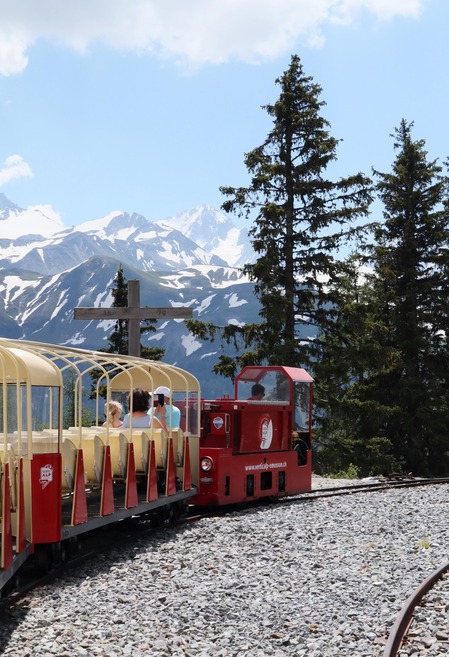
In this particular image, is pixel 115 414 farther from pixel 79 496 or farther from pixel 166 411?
pixel 79 496

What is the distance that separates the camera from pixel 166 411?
46.9 ft

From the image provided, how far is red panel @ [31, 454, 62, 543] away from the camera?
9531 millimetres

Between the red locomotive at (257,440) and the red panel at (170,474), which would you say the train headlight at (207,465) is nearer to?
the red locomotive at (257,440)

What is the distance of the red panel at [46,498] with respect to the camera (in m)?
9.53

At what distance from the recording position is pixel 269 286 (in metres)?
32.3

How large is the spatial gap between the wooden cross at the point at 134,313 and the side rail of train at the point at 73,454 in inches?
143

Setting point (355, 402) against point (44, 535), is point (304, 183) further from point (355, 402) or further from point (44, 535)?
point (44, 535)

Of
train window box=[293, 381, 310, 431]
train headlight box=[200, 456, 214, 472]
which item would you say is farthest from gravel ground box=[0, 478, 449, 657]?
train window box=[293, 381, 310, 431]

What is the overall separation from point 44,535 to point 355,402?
24379 mm

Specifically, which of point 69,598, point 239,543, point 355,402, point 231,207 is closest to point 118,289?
point 231,207

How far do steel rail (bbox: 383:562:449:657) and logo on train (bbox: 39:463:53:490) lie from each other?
386cm

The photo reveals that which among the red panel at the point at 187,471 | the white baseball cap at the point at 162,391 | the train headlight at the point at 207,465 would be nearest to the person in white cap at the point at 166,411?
the white baseball cap at the point at 162,391

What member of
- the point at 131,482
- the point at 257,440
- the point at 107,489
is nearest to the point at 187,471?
the point at 257,440

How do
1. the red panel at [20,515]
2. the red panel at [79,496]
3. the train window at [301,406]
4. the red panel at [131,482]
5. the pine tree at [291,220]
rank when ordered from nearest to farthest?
the red panel at [20,515] < the red panel at [79,496] < the red panel at [131,482] < the train window at [301,406] < the pine tree at [291,220]
